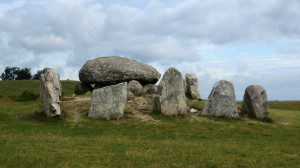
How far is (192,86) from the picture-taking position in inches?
1684

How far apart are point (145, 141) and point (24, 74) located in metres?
74.5

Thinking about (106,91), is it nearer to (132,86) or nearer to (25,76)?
(132,86)

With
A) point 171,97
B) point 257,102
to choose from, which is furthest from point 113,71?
point 257,102

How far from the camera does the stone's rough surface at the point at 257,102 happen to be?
33875 millimetres

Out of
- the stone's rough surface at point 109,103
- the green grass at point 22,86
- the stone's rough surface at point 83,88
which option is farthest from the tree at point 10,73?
the stone's rough surface at point 109,103

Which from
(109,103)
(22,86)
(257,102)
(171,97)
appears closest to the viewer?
(109,103)

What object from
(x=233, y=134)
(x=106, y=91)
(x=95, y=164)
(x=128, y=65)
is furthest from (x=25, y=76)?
(x=95, y=164)

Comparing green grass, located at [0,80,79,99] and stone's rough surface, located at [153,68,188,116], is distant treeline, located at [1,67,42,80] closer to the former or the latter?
green grass, located at [0,80,79,99]

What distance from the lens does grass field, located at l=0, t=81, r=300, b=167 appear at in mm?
17812

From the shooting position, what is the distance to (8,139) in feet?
76.5

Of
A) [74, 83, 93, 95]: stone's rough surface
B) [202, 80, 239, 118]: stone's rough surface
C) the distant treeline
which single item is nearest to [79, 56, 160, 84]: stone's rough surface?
[74, 83, 93, 95]: stone's rough surface

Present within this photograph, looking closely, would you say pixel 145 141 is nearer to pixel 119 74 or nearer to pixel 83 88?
pixel 119 74

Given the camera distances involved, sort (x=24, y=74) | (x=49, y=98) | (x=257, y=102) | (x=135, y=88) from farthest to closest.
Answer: (x=24, y=74), (x=135, y=88), (x=257, y=102), (x=49, y=98)

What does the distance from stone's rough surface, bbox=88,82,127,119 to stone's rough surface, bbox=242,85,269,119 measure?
931 centimetres
